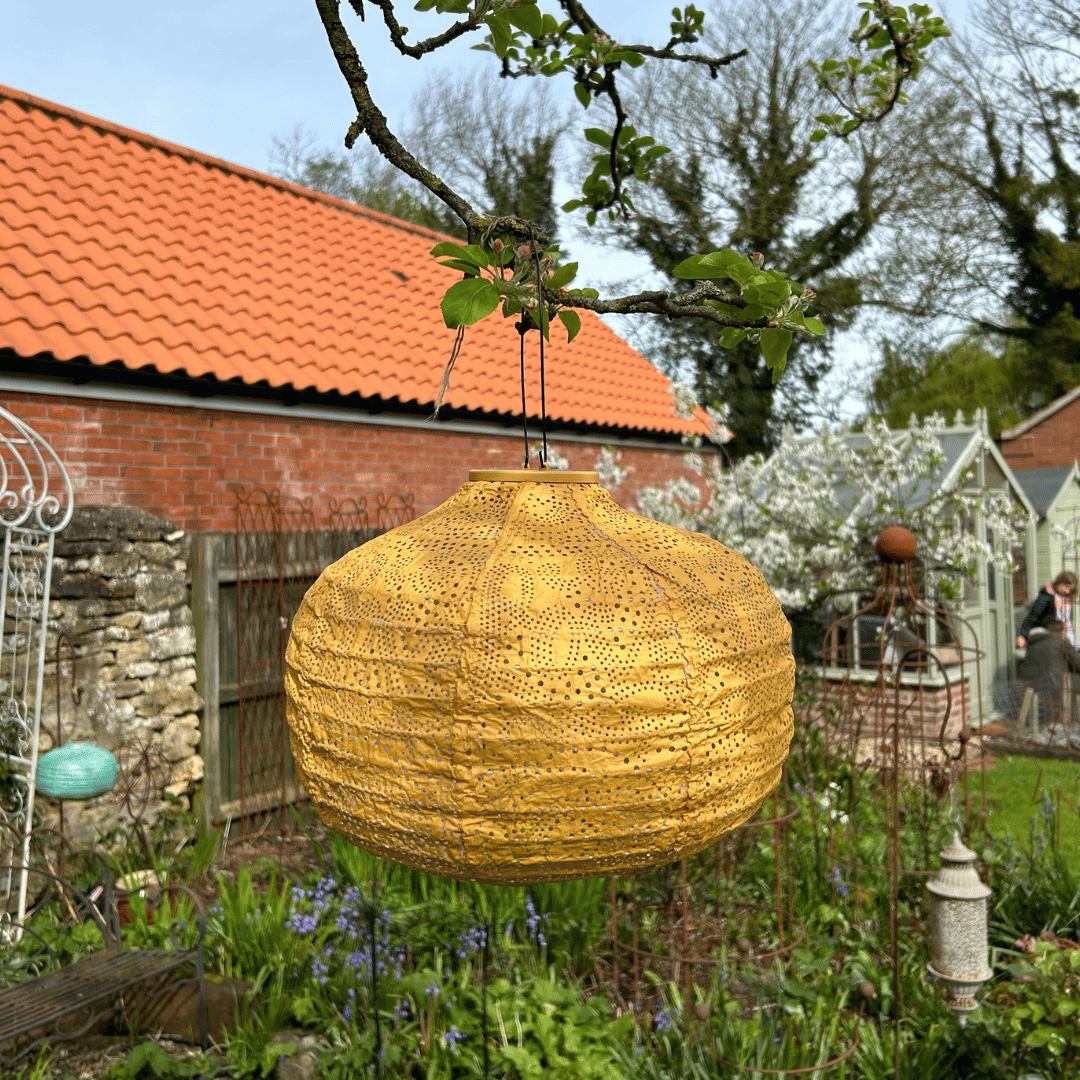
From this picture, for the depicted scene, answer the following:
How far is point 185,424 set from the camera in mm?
5664

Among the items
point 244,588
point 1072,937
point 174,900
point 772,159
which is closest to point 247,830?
point 174,900

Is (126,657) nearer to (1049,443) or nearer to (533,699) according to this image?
(533,699)

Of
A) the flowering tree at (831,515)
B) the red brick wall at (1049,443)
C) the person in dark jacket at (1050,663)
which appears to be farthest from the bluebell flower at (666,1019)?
Result: the red brick wall at (1049,443)

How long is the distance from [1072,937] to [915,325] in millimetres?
Answer: 17335

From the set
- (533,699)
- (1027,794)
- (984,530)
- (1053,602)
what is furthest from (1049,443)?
(533,699)

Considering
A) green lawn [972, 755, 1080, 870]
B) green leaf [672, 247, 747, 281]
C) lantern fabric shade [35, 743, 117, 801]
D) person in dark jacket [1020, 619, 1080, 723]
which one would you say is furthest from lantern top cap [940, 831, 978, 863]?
person in dark jacket [1020, 619, 1080, 723]

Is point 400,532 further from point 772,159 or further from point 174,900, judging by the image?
point 772,159

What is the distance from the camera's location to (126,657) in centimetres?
510

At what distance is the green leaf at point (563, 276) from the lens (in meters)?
1.12

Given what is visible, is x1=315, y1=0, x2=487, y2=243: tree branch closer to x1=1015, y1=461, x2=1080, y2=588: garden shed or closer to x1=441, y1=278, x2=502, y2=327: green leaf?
x1=441, y1=278, x2=502, y2=327: green leaf

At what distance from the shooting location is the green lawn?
5748 mm

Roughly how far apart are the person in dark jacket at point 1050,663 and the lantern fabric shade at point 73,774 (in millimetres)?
8096

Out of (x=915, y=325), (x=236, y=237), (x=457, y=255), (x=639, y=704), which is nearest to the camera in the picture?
(x=457, y=255)

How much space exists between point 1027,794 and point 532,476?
727 centimetres
